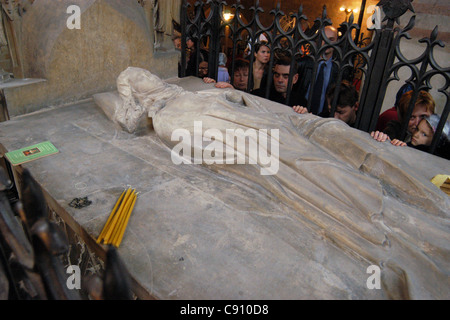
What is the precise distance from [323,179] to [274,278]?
2.61ft

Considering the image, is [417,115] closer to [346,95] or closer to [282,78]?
[346,95]

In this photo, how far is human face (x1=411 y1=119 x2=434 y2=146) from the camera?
3.57 m

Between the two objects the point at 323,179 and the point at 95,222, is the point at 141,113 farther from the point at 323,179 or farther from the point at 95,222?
the point at 323,179

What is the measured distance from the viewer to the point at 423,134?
359cm

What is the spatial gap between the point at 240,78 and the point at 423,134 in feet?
8.15

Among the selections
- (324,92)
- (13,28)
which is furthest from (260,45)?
(13,28)

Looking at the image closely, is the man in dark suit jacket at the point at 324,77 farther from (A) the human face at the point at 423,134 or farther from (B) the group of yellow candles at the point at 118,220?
(B) the group of yellow candles at the point at 118,220

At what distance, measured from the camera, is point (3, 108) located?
3.73 meters

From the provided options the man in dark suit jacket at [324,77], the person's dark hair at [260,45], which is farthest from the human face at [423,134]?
the person's dark hair at [260,45]

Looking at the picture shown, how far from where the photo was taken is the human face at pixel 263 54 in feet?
15.1

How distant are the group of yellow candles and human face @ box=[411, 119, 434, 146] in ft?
9.36

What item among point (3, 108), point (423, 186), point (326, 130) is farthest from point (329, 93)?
point (3, 108)

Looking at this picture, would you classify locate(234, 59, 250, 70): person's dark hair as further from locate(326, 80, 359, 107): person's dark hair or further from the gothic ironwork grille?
locate(326, 80, 359, 107): person's dark hair

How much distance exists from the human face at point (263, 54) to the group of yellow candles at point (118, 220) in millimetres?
2795
